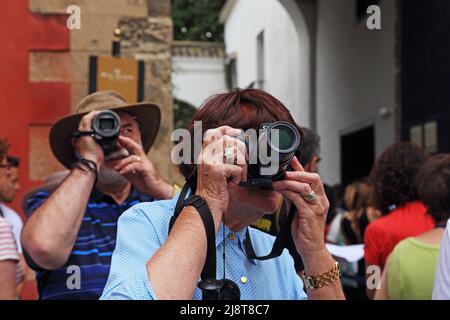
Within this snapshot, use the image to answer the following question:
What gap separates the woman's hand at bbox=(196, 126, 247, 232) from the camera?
149 centimetres

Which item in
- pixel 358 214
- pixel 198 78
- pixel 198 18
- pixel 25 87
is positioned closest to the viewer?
pixel 25 87

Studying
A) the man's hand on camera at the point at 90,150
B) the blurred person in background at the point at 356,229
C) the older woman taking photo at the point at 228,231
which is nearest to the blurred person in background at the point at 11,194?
the man's hand on camera at the point at 90,150

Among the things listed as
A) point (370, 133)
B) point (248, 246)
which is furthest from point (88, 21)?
point (370, 133)

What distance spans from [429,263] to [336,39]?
7.70m

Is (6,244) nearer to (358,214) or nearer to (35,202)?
(35,202)

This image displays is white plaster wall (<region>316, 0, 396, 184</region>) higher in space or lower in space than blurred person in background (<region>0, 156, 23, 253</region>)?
higher

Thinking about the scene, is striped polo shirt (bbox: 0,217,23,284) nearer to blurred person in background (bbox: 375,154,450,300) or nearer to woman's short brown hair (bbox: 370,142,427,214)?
blurred person in background (bbox: 375,154,450,300)

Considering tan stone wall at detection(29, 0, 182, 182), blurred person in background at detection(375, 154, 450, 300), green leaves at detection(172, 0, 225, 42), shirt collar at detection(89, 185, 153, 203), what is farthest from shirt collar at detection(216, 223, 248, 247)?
green leaves at detection(172, 0, 225, 42)

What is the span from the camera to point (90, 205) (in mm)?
2773

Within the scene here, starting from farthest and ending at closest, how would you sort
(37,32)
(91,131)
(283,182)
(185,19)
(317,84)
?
(185,19), (317,84), (37,32), (91,131), (283,182)

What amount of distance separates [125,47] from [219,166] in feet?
13.1

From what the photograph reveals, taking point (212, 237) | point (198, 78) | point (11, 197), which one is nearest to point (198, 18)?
point (198, 78)

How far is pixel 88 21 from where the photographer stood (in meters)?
5.14
